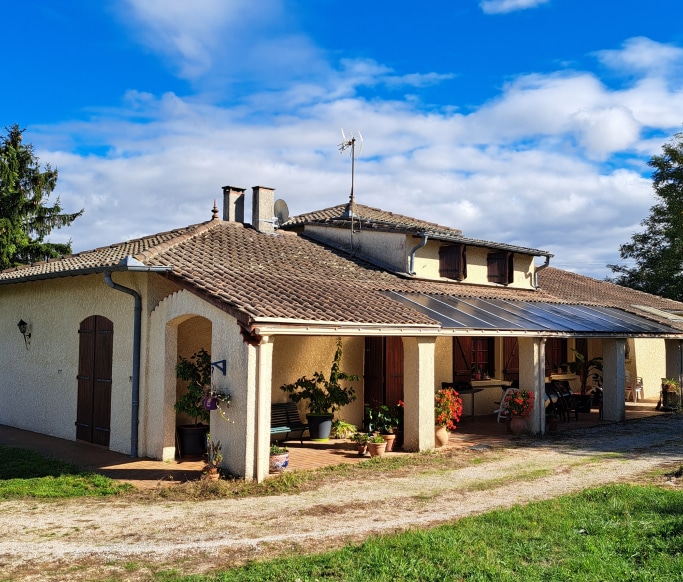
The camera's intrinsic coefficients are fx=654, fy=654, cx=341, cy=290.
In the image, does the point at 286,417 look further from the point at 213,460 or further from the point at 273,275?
the point at 213,460

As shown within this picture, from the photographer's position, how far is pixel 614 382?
16.3 meters

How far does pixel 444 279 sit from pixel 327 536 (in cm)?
1075

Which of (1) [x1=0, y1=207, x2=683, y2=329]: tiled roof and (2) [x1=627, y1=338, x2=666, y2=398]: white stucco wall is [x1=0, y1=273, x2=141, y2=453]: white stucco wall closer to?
(1) [x1=0, y1=207, x2=683, y2=329]: tiled roof

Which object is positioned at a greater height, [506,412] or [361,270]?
[361,270]

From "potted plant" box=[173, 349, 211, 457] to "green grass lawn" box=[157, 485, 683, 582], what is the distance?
415cm

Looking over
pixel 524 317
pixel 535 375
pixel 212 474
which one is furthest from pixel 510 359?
pixel 212 474

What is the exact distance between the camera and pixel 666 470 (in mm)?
10125

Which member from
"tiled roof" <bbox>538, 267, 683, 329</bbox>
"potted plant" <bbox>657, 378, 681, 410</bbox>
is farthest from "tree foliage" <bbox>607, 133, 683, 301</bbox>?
"potted plant" <bbox>657, 378, 681, 410</bbox>

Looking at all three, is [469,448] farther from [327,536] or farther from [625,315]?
[625,315]

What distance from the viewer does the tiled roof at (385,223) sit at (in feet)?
52.5

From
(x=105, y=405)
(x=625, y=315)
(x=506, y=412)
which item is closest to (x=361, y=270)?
(x=506, y=412)

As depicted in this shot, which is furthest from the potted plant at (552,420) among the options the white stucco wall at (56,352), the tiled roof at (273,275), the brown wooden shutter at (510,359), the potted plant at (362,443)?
the white stucco wall at (56,352)

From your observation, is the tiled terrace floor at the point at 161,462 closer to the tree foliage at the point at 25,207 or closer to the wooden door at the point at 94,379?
the wooden door at the point at 94,379

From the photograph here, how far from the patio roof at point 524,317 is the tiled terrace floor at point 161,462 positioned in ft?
7.60
